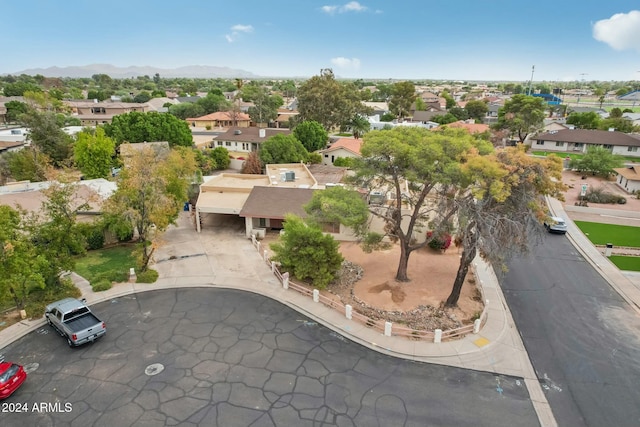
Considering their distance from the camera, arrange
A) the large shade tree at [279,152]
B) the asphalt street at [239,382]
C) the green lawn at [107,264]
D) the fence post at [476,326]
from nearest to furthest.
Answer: the asphalt street at [239,382], the fence post at [476,326], the green lawn at [107,264], the large shade tree at [279,152]

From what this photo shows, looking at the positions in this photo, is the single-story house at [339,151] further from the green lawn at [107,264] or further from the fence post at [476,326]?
the fence post at [476,326]

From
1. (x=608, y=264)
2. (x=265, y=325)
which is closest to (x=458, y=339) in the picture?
(x=265, y=325)

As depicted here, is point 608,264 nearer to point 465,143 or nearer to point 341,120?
point 465,143

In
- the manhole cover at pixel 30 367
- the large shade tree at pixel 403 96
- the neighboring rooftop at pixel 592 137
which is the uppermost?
the large shade tree at pixel 403 96

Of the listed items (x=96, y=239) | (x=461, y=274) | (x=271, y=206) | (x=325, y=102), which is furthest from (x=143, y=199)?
(x=325, y=102)

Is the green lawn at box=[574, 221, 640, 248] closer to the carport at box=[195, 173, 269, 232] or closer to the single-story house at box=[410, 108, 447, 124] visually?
the carport at box=[195, 173, 269, 232]

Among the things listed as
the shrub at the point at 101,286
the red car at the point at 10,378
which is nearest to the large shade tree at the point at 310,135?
the shrub at the point at 101,286

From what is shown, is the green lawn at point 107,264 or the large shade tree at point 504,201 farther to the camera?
the green lawn at point 107,264
